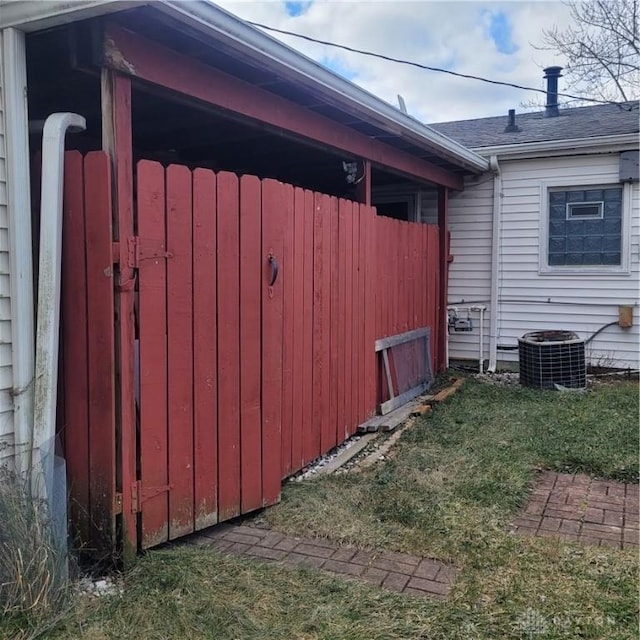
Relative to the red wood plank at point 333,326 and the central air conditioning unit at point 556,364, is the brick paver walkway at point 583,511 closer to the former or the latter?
the red wood plank at point 333,326

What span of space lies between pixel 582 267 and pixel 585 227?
1.64 feet

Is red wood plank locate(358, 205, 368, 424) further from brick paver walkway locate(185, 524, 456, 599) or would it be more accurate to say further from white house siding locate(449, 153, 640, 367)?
white house siding locate(449, 153, 640, 367)

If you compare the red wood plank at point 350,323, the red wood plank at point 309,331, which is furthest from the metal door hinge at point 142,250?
the red wood plank at point 350,323

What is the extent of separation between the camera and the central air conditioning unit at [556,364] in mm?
6703

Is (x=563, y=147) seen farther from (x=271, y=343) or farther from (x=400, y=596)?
(x=400, y=596)

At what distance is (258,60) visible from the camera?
10.2ft

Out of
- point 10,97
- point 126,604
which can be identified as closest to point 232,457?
point 126,604

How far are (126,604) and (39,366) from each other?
1019 millimetres

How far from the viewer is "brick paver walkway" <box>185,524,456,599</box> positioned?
2.67 m

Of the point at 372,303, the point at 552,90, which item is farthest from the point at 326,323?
the point at 552,90

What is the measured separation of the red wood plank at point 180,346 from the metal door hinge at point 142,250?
58 mm

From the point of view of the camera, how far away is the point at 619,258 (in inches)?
294

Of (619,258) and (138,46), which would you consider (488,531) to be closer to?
(138,46)

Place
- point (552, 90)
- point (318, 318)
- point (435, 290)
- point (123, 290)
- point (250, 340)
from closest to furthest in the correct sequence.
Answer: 1. point (123, 290)
2. point (250, 340)
3. point (318, 318)
4. point (435, 290)
5. point (552, 90)
